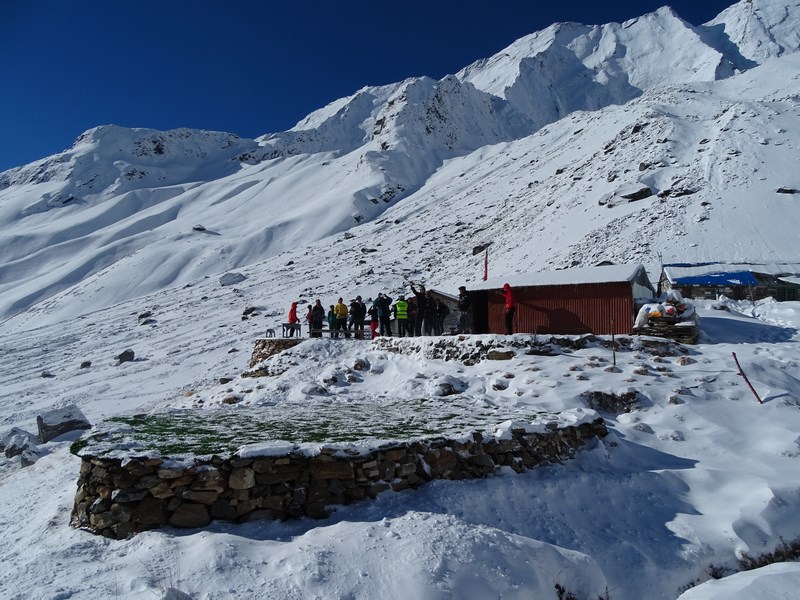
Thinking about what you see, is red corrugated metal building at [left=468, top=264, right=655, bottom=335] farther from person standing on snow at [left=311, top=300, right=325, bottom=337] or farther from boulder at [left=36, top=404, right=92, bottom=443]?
boulder at [left=36, top=404, right=92, bottom=443]

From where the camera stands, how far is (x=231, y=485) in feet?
18.7

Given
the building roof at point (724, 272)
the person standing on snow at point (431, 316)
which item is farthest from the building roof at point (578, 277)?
the building roof at point (724, 272)

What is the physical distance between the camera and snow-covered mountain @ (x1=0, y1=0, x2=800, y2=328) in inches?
1542

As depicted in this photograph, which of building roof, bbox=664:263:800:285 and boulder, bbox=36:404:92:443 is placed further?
building roof, bbox=664:263:800:285

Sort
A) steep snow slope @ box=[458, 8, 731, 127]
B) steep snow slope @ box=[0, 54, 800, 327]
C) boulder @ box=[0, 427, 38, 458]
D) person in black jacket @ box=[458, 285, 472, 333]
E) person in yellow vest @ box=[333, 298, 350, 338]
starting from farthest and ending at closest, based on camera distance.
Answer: steep snow slope @ box=[458, 8, 731, 127] → steep snow slope @ box=[0, 54, 800, 327] → person in yellow vest @ box=[333, 298, 350, 338] → person in black jacket @ box=[458, 285, 472, 333] → boulder @ box=[0, 427, 38, 458]

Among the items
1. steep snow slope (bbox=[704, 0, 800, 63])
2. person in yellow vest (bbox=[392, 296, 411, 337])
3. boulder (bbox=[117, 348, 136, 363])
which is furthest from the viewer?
steep snow slope (bbox=[704, 0, 800, 63])

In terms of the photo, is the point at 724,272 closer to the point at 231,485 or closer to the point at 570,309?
the point at 570,309

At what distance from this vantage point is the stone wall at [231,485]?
5.52 meters

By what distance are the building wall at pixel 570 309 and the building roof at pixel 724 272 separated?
14082mm

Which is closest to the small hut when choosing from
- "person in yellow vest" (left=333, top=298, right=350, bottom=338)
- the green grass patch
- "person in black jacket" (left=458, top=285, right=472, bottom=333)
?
"person in black jacket" (left=458, top=285, right=472, bottom=333)

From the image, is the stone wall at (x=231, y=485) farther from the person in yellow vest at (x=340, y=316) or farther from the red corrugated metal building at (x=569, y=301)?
the person in yellow vest at (x=340, y=316)

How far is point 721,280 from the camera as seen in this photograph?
1073 inches

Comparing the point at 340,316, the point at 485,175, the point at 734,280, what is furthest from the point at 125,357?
the point at 485,175

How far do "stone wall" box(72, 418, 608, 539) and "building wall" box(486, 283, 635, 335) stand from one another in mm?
10629
